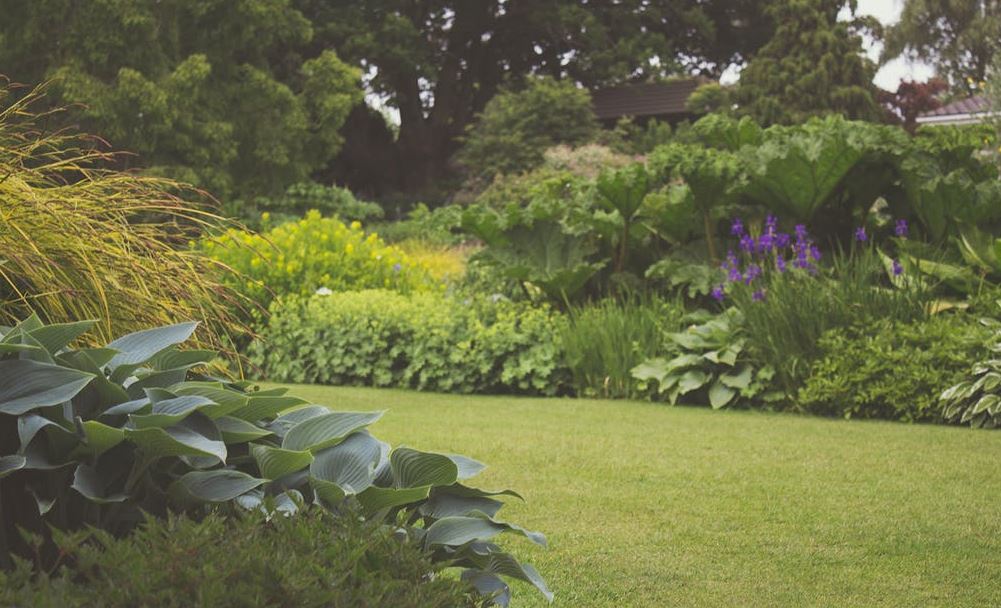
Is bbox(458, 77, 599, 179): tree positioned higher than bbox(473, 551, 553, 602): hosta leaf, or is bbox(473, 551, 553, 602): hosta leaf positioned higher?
bbox(458, 77, 599, 179): tree

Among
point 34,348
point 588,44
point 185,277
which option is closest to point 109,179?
point 185,277

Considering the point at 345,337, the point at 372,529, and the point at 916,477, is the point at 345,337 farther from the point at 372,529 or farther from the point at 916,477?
the point at 372,529

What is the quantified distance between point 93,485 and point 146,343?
1.35ft

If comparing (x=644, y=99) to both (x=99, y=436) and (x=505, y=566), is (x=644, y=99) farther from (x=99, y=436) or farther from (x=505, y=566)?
(x=99, y=436)

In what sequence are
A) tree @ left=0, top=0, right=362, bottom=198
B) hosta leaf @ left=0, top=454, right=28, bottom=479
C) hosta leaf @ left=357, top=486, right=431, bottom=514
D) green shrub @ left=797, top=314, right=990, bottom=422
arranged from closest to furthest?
hosta leaf @ left=0, top=454, right=28, bottom=479
hosta leaf @ left=357, top=486, right=431, bottom=514
green shrub @ left=797, top=314, right=990, bottom=422
tree @ left=0, top=0, right=362, bottom=198

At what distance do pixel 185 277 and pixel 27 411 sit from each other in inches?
63.8

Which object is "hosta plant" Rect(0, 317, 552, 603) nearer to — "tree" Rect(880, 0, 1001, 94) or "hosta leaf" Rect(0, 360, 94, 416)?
"hosta leaf" Rect(0, 360, 94, 416)

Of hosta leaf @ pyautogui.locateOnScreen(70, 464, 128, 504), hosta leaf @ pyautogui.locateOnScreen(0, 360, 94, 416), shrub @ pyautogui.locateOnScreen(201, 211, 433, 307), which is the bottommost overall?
shrub @ pyautogui.locateOnScreen(201, 211, 433, 307)

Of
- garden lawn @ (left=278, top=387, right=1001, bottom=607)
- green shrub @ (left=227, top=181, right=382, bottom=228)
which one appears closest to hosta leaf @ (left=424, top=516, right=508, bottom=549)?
garden lawn @ (left=278, top=387, right=1001, bottom=607)

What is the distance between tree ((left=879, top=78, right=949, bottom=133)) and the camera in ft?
107

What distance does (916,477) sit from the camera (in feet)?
16.1

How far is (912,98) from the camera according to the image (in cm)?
3272

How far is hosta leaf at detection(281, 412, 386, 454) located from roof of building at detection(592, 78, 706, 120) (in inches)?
1039

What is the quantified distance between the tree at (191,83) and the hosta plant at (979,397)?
48.6ft
